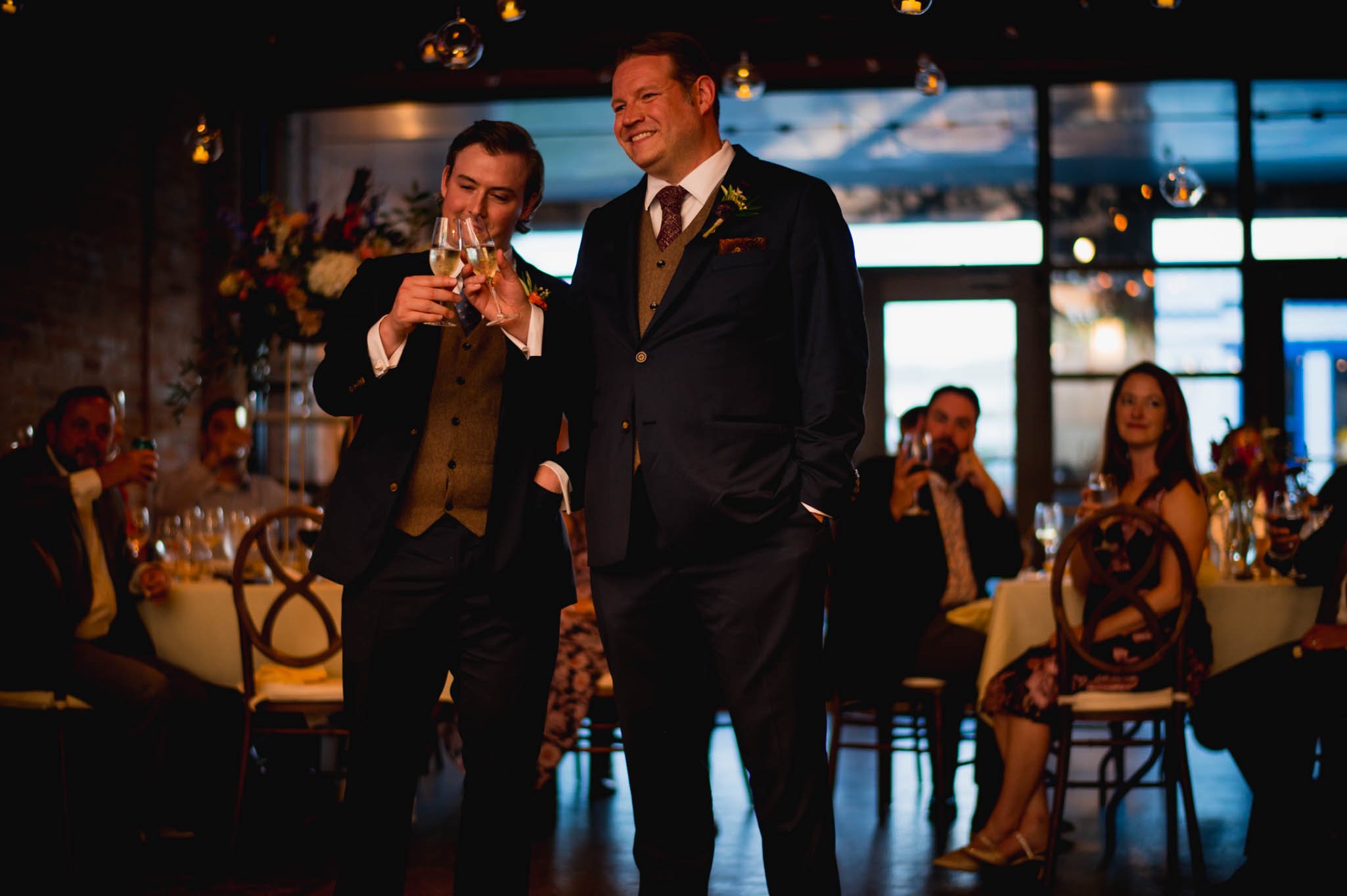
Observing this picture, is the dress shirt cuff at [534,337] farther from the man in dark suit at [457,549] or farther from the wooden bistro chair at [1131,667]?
the wooden bistro chair at [1131,667]

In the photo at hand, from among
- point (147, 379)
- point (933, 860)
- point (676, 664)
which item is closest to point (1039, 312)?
point (933, 860)

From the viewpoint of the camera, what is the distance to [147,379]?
267 inches

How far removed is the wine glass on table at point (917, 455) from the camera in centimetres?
429

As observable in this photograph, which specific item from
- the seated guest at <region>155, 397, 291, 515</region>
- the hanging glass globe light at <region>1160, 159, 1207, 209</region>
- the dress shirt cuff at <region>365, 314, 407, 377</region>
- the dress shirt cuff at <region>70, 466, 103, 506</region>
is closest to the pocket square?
the dress shirt cuff at <region>365, 314, 407, 377</region>

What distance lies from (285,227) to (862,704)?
2.38 meters

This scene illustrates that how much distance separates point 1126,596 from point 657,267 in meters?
1.87

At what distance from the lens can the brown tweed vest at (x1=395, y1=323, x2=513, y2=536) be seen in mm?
2150

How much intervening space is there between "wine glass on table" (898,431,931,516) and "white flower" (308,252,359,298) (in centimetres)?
181

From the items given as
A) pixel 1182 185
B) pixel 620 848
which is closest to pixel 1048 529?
pixel 620 848

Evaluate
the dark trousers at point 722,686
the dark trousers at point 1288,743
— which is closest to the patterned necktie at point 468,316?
the dark trousers at point 722,686

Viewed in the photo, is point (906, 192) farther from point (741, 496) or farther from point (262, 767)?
point (741, 496)

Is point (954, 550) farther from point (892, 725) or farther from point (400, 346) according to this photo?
point (400, 346)

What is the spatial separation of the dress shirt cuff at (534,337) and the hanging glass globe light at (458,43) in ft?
8.42

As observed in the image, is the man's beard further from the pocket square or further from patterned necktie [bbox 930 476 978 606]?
the pocket square
